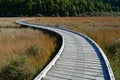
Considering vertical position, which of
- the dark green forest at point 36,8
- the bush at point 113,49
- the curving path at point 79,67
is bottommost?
the dark green forest at point 36,8

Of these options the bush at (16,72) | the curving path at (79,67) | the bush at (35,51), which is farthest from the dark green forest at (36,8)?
the bush at (16,72)

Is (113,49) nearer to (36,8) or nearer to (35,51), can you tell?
(35,51)

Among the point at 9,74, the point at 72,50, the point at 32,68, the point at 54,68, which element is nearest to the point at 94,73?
the point at 54,68

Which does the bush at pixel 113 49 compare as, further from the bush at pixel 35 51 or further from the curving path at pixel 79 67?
the bush at pixel 35 51

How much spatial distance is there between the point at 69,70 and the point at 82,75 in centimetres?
90

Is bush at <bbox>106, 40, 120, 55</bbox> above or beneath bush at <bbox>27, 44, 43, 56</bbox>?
beneath

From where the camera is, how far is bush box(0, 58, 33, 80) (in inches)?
423

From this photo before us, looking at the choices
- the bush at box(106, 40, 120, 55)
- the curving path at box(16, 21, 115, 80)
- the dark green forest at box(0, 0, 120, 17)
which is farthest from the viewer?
the dark green forest at box(0, 0, 120, 17)

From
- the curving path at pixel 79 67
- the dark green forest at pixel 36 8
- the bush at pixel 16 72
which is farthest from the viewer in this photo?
the dark green forest at pixel 36 8

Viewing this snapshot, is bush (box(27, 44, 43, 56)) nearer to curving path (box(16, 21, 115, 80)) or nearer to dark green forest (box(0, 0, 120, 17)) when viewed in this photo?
curving path (box(16, 21, 115, 80))

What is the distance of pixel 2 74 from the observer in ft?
35.9

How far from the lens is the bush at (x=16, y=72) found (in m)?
10.7

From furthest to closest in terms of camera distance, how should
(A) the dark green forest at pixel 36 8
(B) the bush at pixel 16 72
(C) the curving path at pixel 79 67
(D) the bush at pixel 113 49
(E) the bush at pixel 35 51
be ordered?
(A) the dark green forest at pixel 36 8 → (D) the bush at pixel 113 49 → (E) the bush at pixel 35 51 → (B) the bush at pixel 16 72 → (C) the curving path at pixel 79 67

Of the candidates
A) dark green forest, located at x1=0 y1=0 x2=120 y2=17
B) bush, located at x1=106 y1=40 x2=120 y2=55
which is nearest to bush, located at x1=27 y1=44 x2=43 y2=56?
bush, located at x1=106 y1=40 x2=120 y2=55
